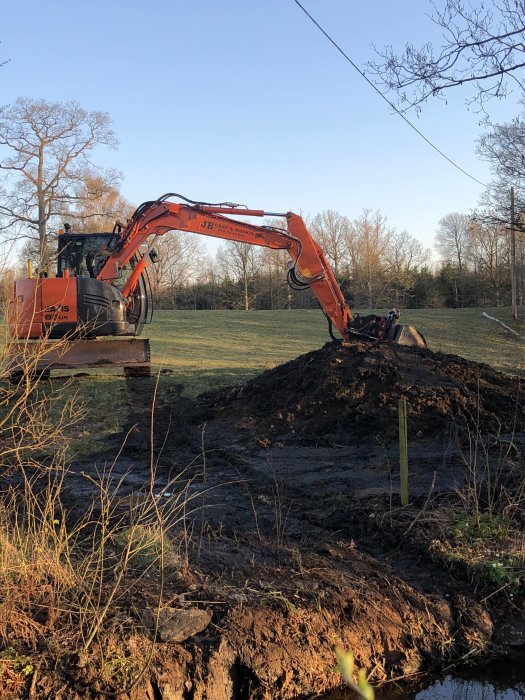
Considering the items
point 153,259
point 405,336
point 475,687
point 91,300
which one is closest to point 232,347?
point 153,259

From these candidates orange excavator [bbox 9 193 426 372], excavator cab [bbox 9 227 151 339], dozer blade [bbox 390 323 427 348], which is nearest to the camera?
excavator cab [bbox 9 227 151 339]

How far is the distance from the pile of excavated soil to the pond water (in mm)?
4552

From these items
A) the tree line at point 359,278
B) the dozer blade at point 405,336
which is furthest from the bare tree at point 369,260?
the dozer blade at point 405,336

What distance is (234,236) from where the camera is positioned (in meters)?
12.8

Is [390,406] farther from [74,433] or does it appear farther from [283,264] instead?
[283,264]

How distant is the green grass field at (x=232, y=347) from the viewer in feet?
39.3

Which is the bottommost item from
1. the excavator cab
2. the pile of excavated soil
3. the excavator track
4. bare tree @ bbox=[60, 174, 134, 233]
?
the pile of excavated soil

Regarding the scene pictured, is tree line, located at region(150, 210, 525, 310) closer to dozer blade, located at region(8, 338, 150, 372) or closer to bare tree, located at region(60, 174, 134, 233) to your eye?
bare tree, located at region(60, 174, 134, 233)

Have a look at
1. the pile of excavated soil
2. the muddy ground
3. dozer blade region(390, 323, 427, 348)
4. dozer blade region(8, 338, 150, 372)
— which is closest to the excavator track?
dozer blade region(8, 338, 150, 372)

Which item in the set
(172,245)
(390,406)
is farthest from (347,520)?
(172,245)

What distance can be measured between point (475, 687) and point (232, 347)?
2010cm

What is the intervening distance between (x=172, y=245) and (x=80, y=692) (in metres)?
54.5

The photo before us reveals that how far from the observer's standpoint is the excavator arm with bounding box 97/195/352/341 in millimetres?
12695

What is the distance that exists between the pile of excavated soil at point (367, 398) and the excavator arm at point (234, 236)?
4.74ft
